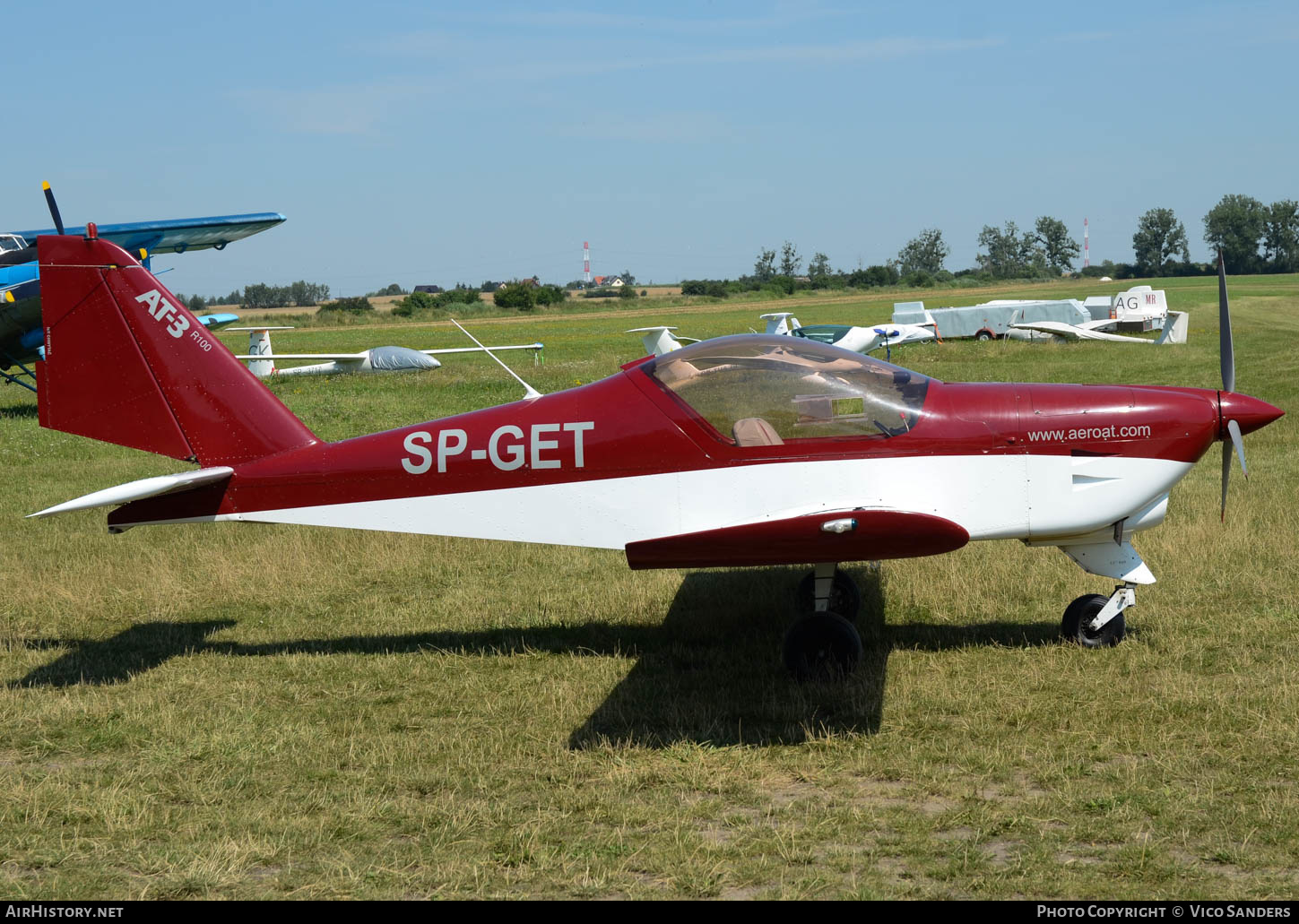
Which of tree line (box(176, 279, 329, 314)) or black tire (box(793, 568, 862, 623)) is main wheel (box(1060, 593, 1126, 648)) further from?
tree line (box(176, 279, 329, 314))

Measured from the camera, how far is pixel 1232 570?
325 inches

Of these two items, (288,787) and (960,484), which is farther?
(960,484)

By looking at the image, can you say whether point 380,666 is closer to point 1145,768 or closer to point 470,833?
point 470,833

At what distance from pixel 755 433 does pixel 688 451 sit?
0.41 m

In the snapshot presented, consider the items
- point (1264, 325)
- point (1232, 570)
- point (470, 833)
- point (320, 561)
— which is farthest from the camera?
point (1264, 325)

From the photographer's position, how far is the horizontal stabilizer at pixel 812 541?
548 centimetres

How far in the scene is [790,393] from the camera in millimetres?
6406

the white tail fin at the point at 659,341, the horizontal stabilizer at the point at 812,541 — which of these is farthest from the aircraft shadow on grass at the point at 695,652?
the white tail fin at the point at 659,341

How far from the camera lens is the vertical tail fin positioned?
7.04 m

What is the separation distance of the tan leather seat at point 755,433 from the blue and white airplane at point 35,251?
10.6m

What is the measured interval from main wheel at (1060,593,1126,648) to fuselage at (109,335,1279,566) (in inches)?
23.7

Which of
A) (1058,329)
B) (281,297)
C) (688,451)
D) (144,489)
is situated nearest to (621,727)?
(688,451)

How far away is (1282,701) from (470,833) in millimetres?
4204

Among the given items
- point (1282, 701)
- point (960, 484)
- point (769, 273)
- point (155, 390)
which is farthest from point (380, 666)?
point (769, 273)
